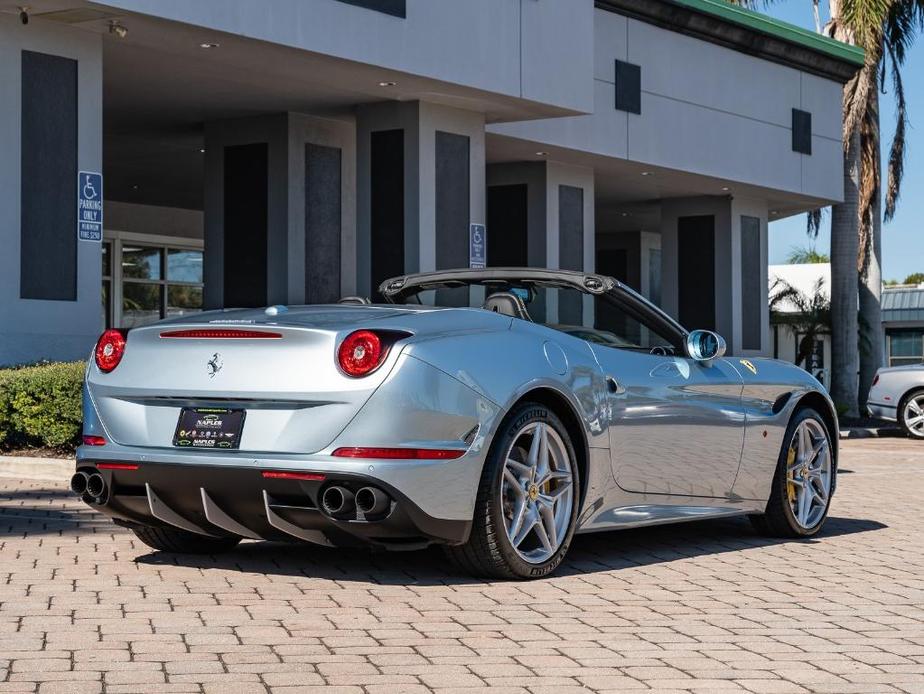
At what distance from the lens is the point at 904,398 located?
22766mm

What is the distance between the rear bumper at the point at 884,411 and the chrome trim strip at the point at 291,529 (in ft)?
59.6

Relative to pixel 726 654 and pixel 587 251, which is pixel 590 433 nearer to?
pixel 726 654

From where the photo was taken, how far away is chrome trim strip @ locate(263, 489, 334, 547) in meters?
6.01

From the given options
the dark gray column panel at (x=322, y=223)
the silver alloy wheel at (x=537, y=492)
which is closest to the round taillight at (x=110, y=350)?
the silver alloy wheel at (x=537, y=492)

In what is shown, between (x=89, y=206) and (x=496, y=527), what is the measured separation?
1083cm

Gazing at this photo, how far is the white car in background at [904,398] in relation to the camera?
22.7m

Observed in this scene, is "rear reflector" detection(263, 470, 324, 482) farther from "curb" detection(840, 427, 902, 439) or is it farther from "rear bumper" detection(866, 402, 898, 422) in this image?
"curb" detection(840, 427, 902, 439)

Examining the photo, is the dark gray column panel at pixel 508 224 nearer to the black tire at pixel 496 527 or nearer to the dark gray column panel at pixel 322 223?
the dark gray column panel at pixel 322 223

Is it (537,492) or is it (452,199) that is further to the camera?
(452,199)

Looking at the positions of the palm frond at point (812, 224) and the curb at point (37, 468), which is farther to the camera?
the palm frond at point (812, 224)

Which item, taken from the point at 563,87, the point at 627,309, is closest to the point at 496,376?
the point at 627,309

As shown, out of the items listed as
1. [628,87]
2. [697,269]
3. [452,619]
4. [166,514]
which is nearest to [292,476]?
[166,514]

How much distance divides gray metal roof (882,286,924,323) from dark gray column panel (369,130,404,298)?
31230mm

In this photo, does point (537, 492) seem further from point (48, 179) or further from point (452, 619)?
point (48, 179)
